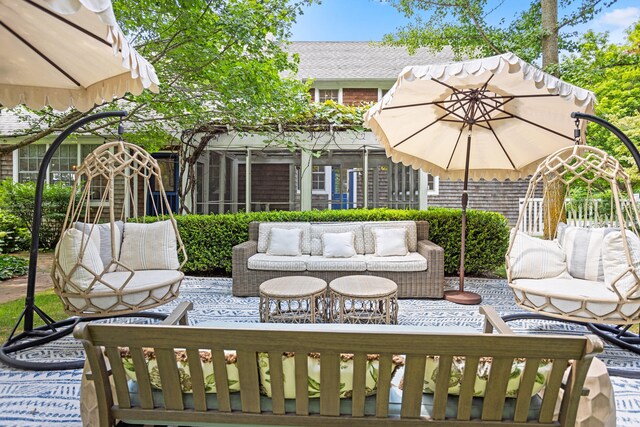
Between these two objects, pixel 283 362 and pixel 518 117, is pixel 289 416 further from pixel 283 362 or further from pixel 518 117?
pixel 518 117

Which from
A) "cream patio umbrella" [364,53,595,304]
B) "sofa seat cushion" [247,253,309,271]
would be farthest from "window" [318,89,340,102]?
"sofa seat cushion" [247,253,309,271]

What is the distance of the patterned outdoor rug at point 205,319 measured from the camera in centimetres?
226

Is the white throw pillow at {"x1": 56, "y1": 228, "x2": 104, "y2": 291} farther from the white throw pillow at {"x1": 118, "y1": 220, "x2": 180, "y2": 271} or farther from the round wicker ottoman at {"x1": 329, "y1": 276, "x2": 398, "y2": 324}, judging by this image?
the round wicker ottoman at {"x1": 329, "y1": 276, "x2": 398, "y2": 324}

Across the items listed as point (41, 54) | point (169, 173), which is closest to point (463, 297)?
point (41, 54)

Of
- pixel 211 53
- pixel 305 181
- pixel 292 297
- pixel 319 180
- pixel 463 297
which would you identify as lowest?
pixel 463 297

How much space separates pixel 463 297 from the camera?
464 centimetres

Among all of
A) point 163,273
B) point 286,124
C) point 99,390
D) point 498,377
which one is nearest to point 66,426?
point 99,390

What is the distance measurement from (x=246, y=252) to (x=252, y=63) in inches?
117

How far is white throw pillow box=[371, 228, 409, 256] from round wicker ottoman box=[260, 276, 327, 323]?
5.24 feet

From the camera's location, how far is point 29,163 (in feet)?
32.5

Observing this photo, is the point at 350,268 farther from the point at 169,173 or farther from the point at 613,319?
the point at 169,173

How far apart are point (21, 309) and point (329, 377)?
4.82m

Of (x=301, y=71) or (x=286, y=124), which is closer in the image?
(x=286, y=124)

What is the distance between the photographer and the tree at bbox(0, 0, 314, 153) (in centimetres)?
488
